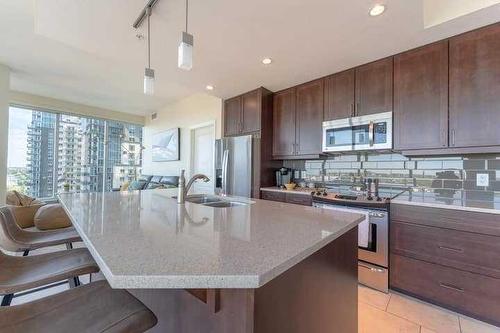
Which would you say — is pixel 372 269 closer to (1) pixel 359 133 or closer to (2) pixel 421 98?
(1) pixel 359 133

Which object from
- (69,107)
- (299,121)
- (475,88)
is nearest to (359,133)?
(299,121)

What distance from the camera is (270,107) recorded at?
3.69 metres

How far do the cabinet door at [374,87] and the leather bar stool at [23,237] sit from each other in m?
2.98

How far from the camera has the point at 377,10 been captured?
5.91ft

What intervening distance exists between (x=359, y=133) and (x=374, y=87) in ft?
1.72

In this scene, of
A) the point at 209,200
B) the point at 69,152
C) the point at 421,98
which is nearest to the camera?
the point at 209,200

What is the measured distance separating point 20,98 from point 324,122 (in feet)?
19.7

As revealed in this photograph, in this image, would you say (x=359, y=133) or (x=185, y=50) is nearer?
(x=185, y=50)

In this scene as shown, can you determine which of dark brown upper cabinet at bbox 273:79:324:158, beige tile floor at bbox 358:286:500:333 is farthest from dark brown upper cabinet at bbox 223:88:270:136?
beige tile floor at bbox 358:286:500:333

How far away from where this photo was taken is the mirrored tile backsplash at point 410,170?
219cm

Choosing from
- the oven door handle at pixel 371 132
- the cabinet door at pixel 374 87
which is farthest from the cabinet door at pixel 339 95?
the oven door handle at pixel 371 132

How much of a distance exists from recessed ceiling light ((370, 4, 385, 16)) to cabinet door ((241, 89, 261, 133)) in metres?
1.91

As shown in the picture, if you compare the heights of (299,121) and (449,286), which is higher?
(299,121)

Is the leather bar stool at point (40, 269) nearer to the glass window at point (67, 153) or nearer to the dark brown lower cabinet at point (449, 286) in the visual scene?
the dark brown lower cabinet at point (449, 286)
